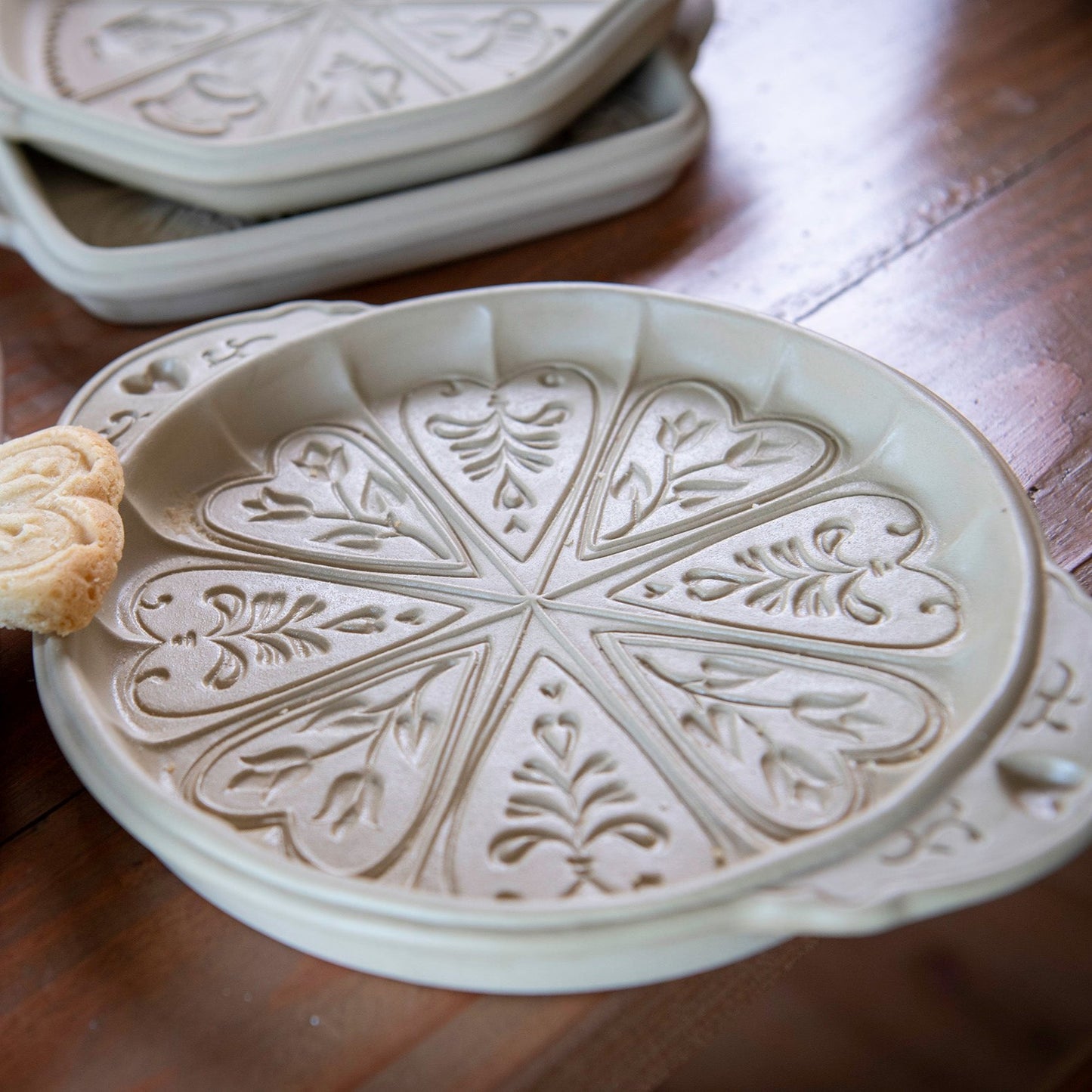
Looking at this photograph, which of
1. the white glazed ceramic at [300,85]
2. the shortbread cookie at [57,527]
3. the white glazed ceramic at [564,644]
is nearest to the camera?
the white glazed ceramic at [564,644]

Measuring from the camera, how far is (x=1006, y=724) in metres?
0.72

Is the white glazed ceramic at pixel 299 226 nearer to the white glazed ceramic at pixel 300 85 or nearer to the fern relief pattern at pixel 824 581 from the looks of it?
the white glazed ceramic at pixel 300 85

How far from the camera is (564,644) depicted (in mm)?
868

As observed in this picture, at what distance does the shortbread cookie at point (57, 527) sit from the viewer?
78 centimetres

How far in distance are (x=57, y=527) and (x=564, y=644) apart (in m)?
0.36

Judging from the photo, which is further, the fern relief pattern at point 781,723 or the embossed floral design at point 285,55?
the embossed floral design at point 285,55

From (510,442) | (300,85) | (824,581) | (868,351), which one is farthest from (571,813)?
(300,85)

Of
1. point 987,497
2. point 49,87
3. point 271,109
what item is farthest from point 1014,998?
point 49,87

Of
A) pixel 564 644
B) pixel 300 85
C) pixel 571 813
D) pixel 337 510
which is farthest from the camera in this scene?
pixel 300 85

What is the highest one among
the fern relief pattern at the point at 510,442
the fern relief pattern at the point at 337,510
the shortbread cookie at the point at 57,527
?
the fern relief pattern at the point at 510,442

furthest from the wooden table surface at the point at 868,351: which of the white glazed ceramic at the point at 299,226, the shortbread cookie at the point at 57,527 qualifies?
the shortbread cookie at the point at 57,527

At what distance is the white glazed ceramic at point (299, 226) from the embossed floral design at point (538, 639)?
9.3 inches

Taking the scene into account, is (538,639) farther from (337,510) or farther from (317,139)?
(317,139)

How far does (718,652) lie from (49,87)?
0.98 meters
